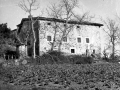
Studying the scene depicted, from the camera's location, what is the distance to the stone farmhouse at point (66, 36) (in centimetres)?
2823

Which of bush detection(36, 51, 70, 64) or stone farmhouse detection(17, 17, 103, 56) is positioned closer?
bush detection(36, 51, 70, 64)

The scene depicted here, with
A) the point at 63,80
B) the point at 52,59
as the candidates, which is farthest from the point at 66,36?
the point at 63,80

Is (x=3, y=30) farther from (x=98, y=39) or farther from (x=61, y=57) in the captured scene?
(x=98, y=39)

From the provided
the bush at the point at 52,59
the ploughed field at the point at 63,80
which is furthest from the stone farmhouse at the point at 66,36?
the ploughed field at the point at 63,80

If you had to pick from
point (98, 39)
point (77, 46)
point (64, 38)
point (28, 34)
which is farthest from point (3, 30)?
point (98, 39)

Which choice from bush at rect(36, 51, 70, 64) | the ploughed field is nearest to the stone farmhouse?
bush at rect(36, 51, 70, 64)

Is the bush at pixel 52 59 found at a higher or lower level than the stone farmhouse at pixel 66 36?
lower

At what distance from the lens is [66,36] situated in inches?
1179

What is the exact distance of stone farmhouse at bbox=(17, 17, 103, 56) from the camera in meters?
28.2

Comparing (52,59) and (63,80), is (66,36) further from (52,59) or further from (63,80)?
(63,80)

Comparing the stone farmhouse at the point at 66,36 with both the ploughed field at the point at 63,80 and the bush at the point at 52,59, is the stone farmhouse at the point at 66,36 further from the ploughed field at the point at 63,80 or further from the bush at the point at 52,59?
the ploughed field at the point at 63,80

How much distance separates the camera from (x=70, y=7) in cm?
2684

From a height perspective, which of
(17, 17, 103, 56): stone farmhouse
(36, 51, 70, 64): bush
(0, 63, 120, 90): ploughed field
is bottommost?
(0, 63, 120, 90): ploughed field

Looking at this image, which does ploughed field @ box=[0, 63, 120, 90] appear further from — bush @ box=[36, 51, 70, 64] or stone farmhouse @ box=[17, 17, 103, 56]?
stone farmhouse @ box=[17, 17, 103, 56]
